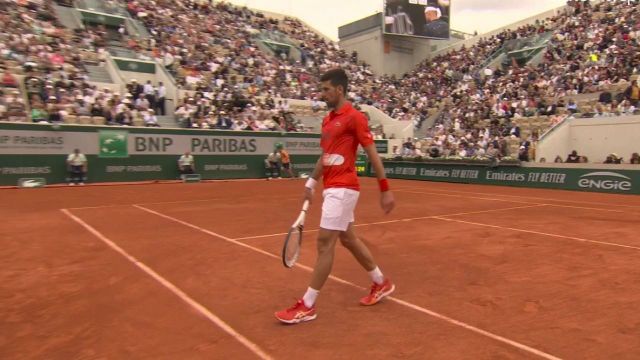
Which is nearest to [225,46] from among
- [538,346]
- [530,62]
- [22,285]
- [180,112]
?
[180,112]

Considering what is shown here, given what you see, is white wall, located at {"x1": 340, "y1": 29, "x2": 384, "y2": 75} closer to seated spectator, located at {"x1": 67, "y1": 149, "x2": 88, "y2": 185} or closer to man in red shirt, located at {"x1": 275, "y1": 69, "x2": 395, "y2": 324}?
seated spectator, located at {"x1": 67, "y1": 149, "x2": 88, "y2": 185}

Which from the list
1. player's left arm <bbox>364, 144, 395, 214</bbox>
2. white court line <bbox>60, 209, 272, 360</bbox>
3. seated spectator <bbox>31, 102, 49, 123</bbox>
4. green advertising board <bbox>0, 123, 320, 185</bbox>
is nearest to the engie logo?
green advertising board <bbox>0, 123, 320, 185</bbox>

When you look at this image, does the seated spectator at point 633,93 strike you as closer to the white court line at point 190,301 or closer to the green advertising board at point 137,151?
the green advertising board at point 137,151

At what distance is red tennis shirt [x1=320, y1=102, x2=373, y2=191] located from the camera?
15.6 feet

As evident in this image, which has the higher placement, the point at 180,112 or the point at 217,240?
the point at 180,112

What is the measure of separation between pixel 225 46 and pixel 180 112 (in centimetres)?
1080

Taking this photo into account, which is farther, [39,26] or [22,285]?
[39,26]

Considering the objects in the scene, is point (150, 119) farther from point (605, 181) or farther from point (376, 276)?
point (376, 276)

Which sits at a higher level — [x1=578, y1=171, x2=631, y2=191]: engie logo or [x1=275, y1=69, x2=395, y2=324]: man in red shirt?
[x1=275, y1=69, x2=395, y2=324]: man in red shirt

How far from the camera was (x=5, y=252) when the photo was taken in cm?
775

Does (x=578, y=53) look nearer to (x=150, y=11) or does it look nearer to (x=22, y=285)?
(x=150, y=11)

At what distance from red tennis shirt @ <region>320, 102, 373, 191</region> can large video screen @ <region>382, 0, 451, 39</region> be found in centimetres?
4561

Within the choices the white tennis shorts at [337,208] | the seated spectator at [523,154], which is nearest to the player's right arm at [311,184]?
the white tennis shorts at [337,208]

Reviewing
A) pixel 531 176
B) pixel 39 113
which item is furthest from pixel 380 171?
pixel 39 113
